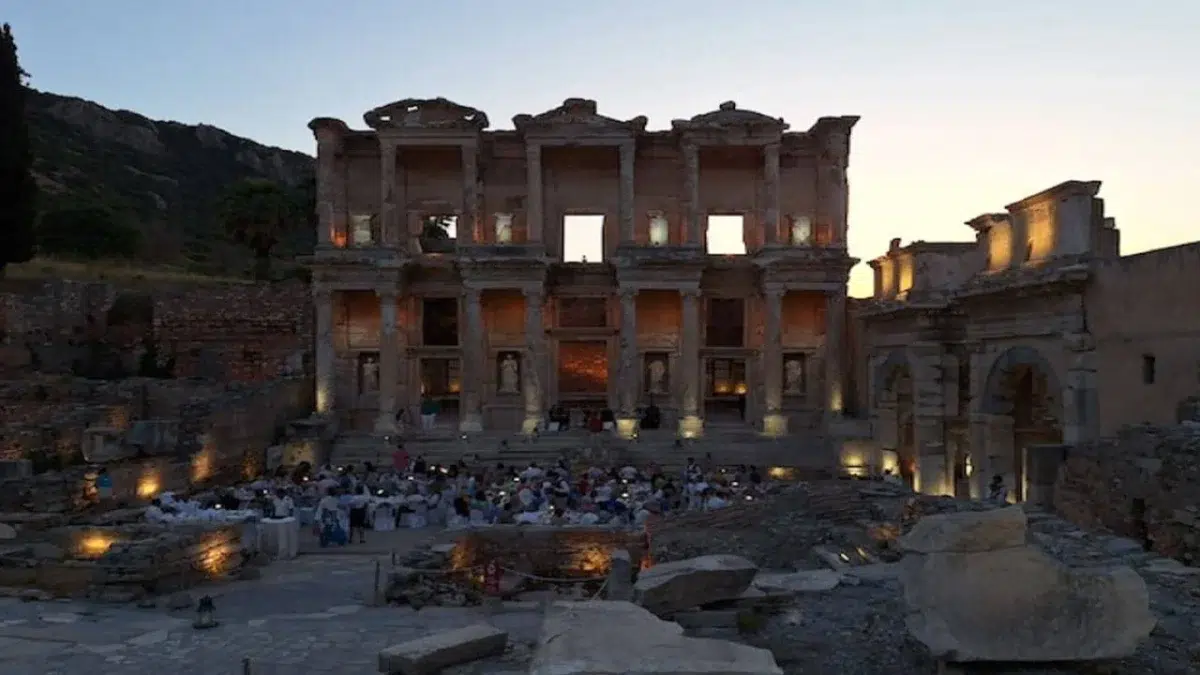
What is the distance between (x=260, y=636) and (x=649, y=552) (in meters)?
6.71

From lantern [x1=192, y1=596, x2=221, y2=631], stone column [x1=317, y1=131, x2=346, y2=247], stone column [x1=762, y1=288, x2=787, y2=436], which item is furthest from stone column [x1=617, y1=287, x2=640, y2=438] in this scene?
lantern [x1=192, y1=596, x2=221, y2=631]

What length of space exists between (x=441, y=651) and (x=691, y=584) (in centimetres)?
243

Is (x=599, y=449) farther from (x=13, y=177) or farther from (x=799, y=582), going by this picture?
(x=13, y=177)

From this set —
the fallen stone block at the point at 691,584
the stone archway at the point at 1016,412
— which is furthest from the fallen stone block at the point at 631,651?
the stone archway at the point at 1016,412

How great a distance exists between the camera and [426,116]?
35719 mm

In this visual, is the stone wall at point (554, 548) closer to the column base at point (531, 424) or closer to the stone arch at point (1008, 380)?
the stone arch at point (1008, 380)

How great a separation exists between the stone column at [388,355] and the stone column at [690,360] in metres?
10.2

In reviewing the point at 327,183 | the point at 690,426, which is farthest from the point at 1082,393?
the point at 327,183

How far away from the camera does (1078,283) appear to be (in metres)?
17.7

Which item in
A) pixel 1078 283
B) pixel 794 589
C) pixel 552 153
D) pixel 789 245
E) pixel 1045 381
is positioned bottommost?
pixel 794 589

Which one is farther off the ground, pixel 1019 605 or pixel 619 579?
pixel 1019 605

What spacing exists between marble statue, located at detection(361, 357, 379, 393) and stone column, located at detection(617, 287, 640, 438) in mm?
9417

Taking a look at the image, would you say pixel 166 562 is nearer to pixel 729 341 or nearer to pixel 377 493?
pixel 377 493

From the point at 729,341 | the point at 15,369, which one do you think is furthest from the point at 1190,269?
the point at 15,369
